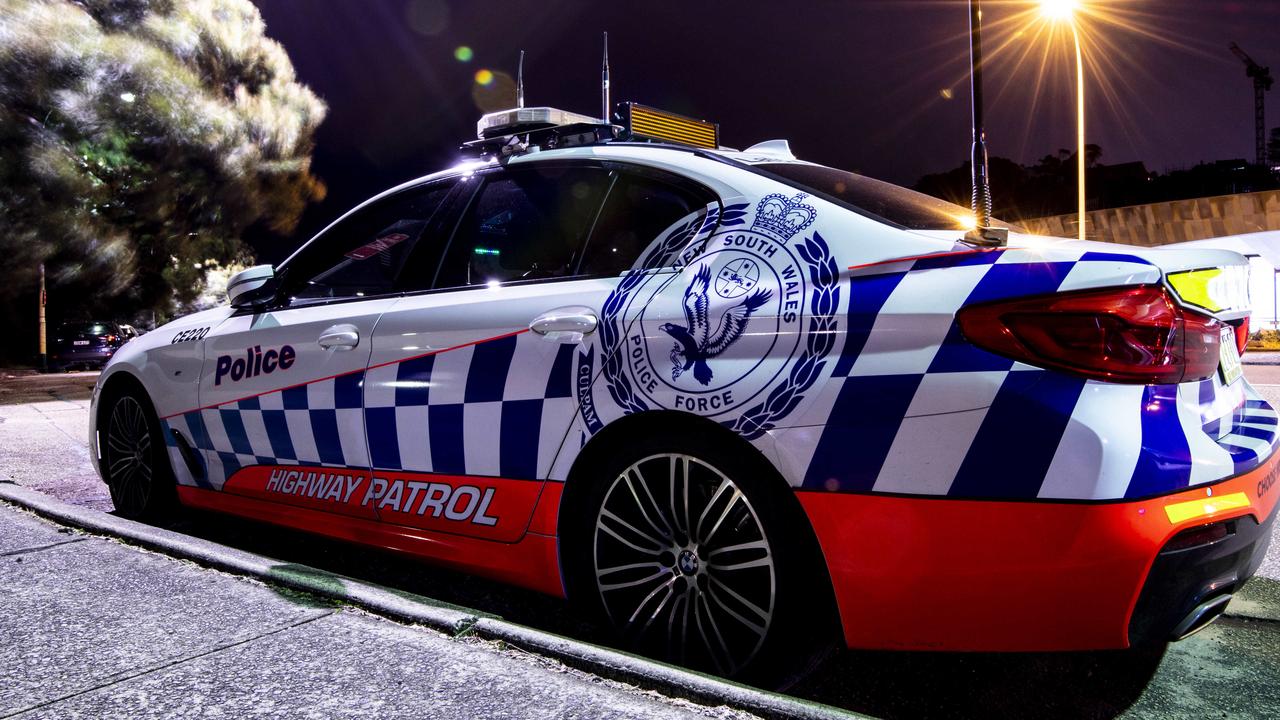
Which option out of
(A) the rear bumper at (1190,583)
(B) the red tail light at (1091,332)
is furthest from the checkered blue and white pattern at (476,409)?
(A) the rear bumper at (1190,583)

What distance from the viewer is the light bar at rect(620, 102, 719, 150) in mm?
3119

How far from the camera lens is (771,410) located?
211cm

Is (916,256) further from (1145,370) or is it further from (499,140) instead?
(499,140)

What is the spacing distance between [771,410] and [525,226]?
1231mm

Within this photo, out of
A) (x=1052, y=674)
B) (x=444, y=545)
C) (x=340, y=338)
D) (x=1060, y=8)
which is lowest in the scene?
(x=1052, y=674)

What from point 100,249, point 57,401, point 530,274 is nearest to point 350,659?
point 530,274

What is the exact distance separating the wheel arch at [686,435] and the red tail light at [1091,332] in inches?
20.9

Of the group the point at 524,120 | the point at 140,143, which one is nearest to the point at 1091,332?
the point at 524,120

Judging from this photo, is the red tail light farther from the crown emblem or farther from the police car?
the crown emblem

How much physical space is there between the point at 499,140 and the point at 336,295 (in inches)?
32.3

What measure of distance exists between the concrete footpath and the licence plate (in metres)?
1.35

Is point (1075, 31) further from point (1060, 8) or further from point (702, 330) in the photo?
point (702, 330)

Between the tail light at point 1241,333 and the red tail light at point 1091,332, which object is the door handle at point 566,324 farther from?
the tail light at point 1241,333

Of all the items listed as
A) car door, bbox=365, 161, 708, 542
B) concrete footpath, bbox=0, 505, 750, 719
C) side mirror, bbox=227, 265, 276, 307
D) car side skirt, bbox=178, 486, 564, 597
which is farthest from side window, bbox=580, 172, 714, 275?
side mirror, bbox=227, 265, 276, 307
